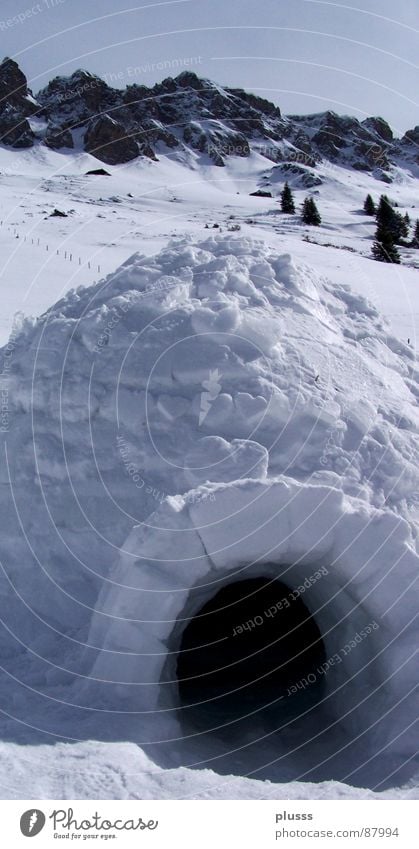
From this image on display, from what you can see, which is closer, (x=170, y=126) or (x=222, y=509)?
(x=222, y=509)

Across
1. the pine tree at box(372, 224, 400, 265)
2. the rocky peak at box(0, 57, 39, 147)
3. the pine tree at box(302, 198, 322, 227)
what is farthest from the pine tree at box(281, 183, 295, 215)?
the rocky peak at box(0, 57, 39, 147)

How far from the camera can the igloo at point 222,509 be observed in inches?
210

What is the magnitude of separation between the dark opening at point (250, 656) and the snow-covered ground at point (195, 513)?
13.6 inches

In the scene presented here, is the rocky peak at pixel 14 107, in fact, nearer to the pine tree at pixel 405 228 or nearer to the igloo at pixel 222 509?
the pine tree at pixel 405 228

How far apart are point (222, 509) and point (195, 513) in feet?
0.71

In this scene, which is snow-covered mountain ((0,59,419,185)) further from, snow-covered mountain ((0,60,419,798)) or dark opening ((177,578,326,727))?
dark opening ((177,578,326,727))

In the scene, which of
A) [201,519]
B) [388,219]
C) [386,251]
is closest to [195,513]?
[201,519]

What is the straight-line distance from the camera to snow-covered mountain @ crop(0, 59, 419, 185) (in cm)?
4909

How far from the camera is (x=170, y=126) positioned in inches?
2127

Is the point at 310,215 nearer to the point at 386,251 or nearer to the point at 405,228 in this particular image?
the point at 405,228

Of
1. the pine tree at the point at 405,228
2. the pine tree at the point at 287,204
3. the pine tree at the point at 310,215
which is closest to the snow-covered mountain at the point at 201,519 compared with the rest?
the pine tree at the point at 310,215

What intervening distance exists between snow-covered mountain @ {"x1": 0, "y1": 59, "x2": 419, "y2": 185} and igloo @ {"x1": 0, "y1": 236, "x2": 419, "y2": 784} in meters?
41.7
